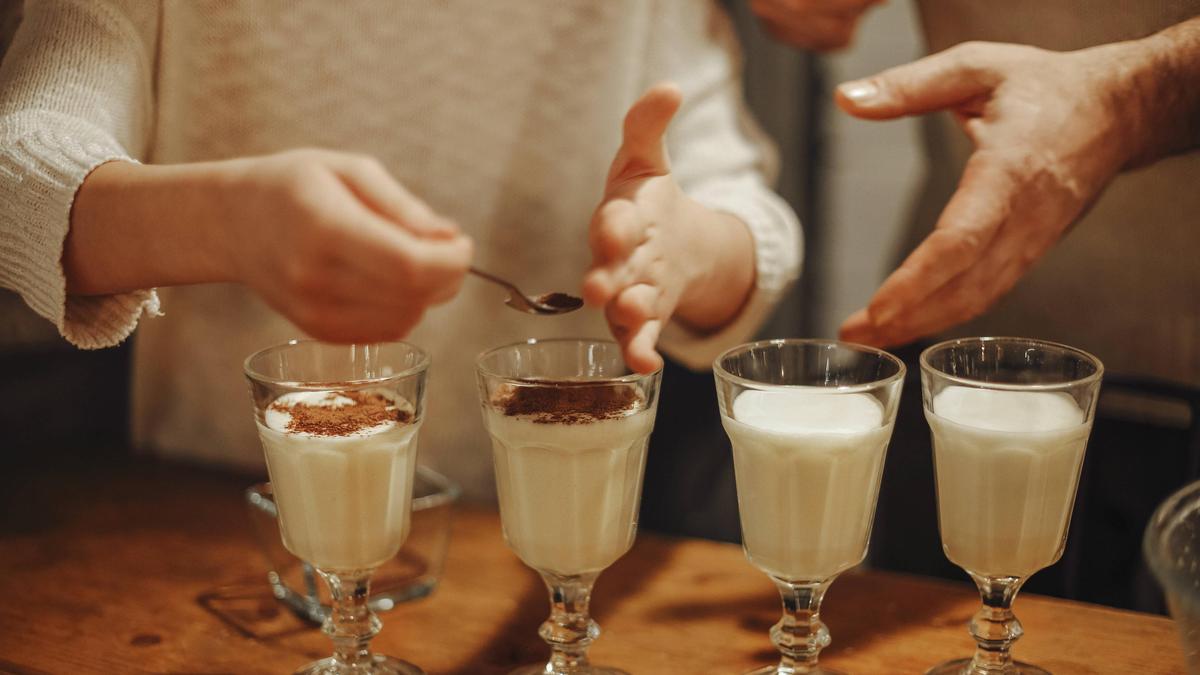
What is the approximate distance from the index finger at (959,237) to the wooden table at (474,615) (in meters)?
0.32

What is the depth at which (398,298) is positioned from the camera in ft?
2.19

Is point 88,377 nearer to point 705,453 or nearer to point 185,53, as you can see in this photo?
point 185,53

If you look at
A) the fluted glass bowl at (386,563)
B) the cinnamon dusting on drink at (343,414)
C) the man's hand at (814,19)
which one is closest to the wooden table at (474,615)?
the fluted glass bowl at (386,563)

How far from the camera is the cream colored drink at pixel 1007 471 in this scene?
0.84m

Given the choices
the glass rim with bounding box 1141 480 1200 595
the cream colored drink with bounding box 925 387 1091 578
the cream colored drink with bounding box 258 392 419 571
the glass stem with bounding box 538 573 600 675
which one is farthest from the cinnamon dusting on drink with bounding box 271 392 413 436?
the glass rim with bounding box 1141 480 1200 595

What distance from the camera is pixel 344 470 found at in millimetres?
866

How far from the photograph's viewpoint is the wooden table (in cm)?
96

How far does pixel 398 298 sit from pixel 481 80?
65 centimetres

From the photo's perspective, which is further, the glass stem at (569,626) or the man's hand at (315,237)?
the glass stem at (569,626)

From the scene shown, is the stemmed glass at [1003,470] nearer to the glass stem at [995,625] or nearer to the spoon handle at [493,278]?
the glass stem at [995,625]

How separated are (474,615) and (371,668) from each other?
0.45 feet

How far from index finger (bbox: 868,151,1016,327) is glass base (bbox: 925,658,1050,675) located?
1.12ft

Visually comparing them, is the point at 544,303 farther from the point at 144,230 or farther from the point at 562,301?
the point at 144,230

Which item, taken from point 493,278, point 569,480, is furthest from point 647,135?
point 569,480
